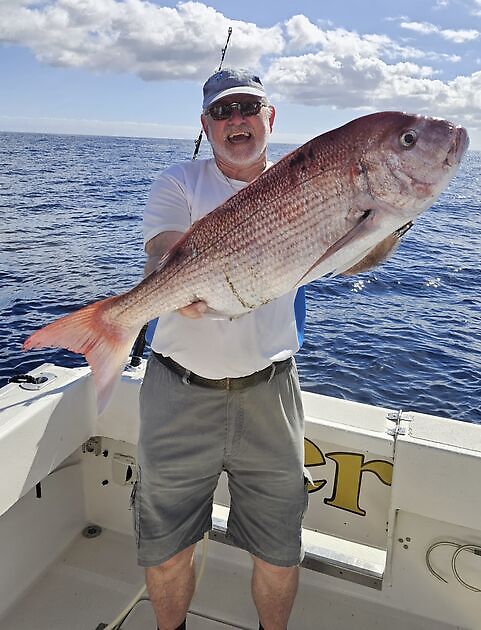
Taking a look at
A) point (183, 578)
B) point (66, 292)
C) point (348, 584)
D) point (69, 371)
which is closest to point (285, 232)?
point (183, 578)

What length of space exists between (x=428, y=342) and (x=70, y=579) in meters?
8.86

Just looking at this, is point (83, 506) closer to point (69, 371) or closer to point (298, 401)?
point (69, 371)

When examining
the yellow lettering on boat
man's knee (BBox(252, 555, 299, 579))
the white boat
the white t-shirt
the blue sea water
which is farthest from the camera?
the blue sea water

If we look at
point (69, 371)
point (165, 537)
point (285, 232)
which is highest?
point (285, 232)

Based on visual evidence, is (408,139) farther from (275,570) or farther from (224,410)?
(275,570)

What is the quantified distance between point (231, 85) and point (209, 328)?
44.8 inches

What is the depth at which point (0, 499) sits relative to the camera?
3.10 m

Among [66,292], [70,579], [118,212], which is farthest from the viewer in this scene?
[118,212]

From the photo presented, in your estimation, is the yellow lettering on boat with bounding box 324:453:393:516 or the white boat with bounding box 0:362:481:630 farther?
the yellow lettering on boat with bounding box 324:453:393:516

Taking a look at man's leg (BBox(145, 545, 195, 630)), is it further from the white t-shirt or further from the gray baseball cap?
the gray baseball cap

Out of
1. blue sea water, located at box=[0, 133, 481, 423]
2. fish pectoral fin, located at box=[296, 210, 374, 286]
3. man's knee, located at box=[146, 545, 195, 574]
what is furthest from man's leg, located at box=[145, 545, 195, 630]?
blue sea water, located at box=[0, 133, 481, 423]

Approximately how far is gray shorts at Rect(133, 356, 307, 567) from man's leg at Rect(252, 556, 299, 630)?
0.07 m

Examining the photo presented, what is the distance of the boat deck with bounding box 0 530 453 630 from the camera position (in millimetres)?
3504

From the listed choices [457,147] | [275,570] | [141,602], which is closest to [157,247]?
[457,147]
